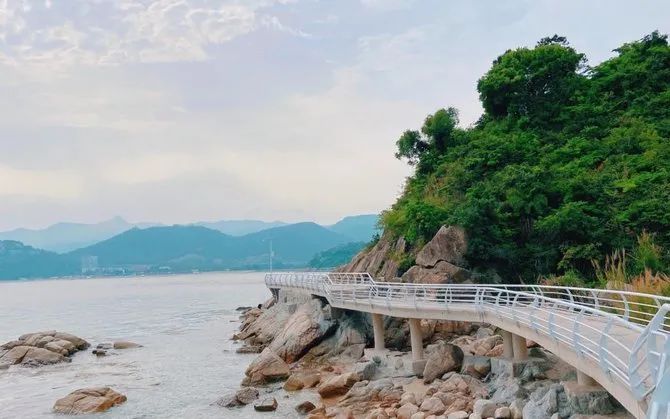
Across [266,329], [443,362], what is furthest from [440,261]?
[266,329]

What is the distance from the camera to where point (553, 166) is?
32719 millimetres

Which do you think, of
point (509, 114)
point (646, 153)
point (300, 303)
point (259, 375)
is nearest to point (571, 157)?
point (646, 153)

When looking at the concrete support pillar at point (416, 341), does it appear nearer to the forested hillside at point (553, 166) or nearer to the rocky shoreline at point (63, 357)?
the forested hillside at point (553, 166)

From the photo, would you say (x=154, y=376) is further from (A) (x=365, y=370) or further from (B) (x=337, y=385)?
(A) (x=365, y=370)

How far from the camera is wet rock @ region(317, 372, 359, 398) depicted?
22.3m

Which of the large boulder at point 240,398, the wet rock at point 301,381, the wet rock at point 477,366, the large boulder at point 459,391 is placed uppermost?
the wet rock at point 477,366

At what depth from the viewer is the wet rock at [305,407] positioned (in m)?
20.8

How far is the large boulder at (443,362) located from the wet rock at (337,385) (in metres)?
2.94

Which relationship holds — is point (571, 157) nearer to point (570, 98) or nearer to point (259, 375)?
point (570, 98)

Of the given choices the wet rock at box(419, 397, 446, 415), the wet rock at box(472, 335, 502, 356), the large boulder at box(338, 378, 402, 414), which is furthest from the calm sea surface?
the wet rock at box(472, 335, 502, 356)

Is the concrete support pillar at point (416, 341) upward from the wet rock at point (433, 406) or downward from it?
upward

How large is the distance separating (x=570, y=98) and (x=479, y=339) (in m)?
22.4

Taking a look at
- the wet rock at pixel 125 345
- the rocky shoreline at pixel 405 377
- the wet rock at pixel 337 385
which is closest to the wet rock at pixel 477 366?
the rocky shoreline at pixel 405 377

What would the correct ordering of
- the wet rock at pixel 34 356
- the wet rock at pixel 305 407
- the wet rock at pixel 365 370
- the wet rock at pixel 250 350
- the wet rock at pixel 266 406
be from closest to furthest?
1. the wet rock at pixel 305 407
2. the wet rock at pixel 266 406
3. the wet rock at pixel 365 370
4. the wet rock at pixel 250 350
5. the wet rock at pixel 34 356
